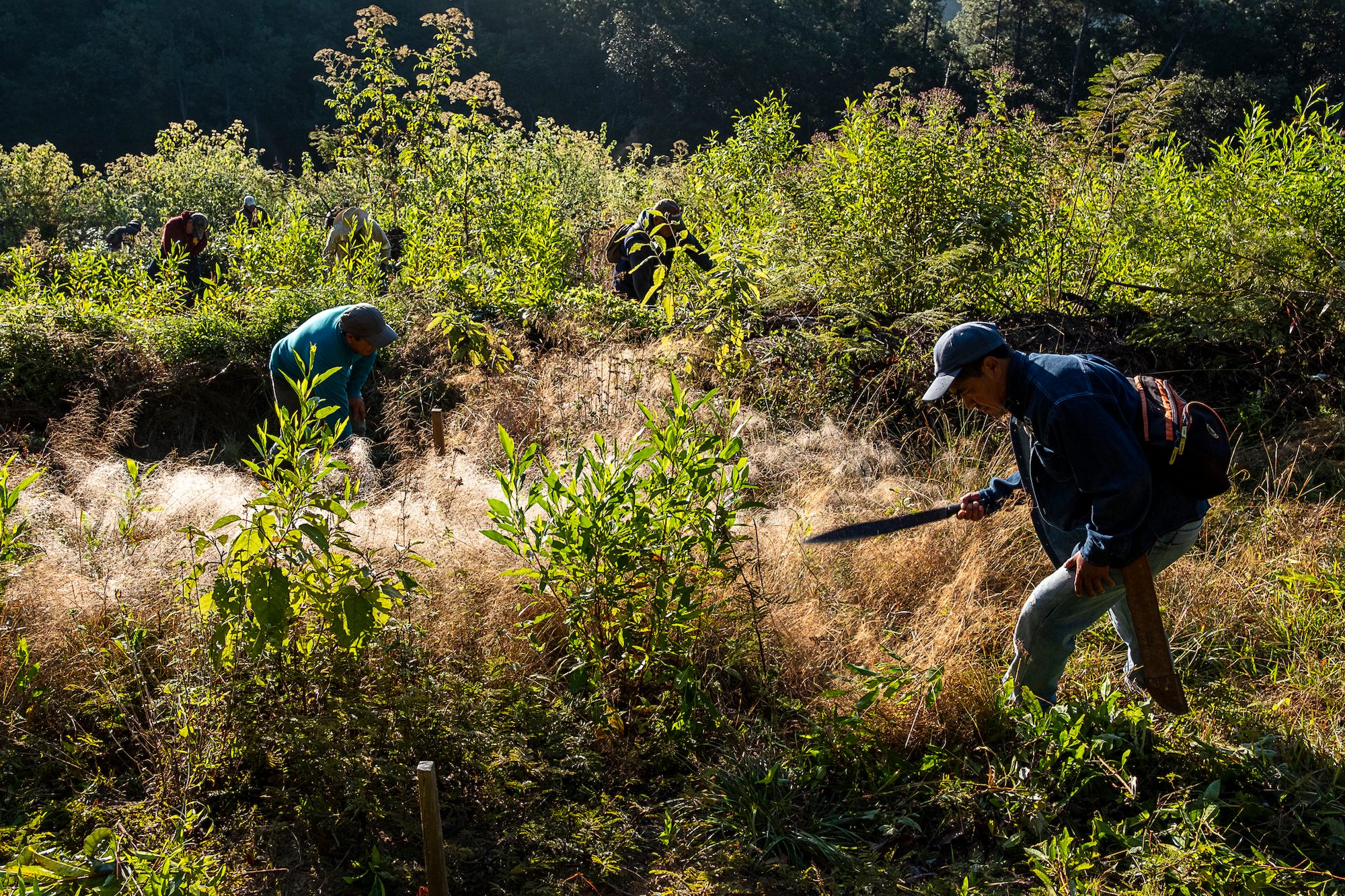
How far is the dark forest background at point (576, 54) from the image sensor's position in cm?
3022

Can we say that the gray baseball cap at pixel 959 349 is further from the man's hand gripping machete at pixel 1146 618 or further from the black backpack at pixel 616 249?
the black backpack at pixel 616 249

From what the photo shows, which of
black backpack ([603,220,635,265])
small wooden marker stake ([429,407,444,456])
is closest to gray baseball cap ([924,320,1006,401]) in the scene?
small wooden marker stake ([429,407,444,456])

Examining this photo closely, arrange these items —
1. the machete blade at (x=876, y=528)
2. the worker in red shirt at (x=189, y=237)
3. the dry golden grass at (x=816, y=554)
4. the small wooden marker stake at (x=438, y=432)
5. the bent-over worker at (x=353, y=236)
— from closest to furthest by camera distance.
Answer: the machete blade at (x=876, y=528), the dry golden grass at (x=816, y=554), the small wooden marker stake at (x=438, y=432), the bent-over worker at (x=353, y=236), the worker in red shirt at (x=189, y=237)

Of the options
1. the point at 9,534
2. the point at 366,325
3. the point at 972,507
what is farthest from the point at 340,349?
the point at 972,507

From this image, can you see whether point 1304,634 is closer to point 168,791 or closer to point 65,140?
point 168,791

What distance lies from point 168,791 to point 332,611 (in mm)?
747

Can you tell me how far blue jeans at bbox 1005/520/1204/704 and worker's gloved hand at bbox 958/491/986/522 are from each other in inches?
10.0

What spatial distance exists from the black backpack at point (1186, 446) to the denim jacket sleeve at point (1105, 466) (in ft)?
0.36

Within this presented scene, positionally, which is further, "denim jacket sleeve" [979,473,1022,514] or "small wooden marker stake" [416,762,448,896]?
"denim jacket sleeve" [979,473,1022,514]

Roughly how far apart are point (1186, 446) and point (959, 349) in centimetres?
73

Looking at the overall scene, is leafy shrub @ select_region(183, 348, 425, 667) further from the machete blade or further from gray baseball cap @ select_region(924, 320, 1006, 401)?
gray baseball cap @ select_region(924, 320, 1006, 401)

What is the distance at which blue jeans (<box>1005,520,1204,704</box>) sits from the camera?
288 centimetres

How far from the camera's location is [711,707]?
295 centimetres

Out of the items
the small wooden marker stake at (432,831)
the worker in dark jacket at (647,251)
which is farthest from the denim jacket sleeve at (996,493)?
the worker in dark jacket at (647,251)
